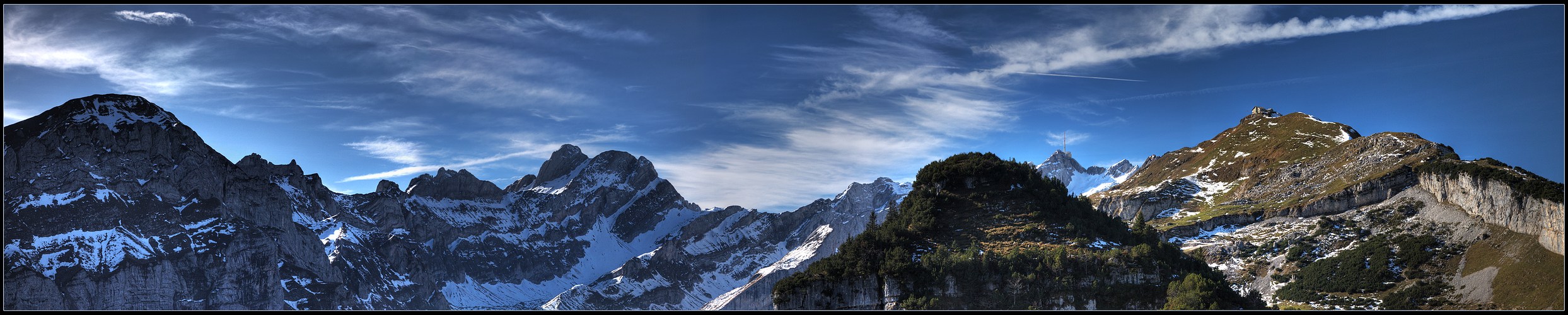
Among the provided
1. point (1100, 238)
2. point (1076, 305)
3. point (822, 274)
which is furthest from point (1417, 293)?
point (822, 274)

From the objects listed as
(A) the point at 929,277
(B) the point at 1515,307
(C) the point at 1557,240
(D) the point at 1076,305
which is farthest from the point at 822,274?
(C) the point at 1557,240

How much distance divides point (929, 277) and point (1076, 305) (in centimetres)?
1656

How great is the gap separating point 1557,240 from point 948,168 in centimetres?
11970

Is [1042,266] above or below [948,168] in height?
below

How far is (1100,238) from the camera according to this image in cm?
12950

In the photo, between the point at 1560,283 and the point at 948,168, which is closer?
the point at 948,168

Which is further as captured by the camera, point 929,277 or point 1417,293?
point 1417,293

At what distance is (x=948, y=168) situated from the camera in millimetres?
147750
